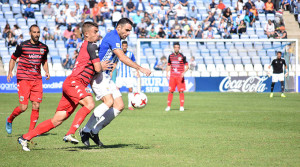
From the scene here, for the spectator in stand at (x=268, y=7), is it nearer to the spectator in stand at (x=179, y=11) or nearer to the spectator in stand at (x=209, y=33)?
the spectator in stand at (x=209, y=33)

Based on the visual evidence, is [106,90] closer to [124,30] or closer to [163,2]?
[124,30]

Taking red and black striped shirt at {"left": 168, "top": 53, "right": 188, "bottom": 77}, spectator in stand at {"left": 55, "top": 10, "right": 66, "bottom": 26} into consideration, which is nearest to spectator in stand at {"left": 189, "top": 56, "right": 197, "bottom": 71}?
spectator in stand at {"left": 55, "top": 10, "right": 66, "bottom": 26}

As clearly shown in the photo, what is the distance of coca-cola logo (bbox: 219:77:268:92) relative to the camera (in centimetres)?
3084

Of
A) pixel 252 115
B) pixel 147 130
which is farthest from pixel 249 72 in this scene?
pixel 147 130

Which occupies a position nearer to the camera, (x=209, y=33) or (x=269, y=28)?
(x=209, y=33)

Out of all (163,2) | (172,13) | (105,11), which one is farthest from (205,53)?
(105,11)

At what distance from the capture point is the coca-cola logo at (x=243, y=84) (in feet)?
101

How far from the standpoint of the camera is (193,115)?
50.8 feet

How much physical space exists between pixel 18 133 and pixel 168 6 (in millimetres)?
26408

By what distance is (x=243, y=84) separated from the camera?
101 ft

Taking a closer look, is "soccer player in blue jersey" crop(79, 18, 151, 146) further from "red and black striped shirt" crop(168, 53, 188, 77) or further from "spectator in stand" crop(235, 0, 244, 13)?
"spectator in stand" crop(235, 0, 244, 13)

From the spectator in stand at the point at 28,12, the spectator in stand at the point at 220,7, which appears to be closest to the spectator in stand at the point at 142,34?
the spectator in stand at the point at 220,7

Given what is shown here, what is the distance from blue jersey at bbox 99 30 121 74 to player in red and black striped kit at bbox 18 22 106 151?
25 cm

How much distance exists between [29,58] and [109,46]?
2.36 metres
